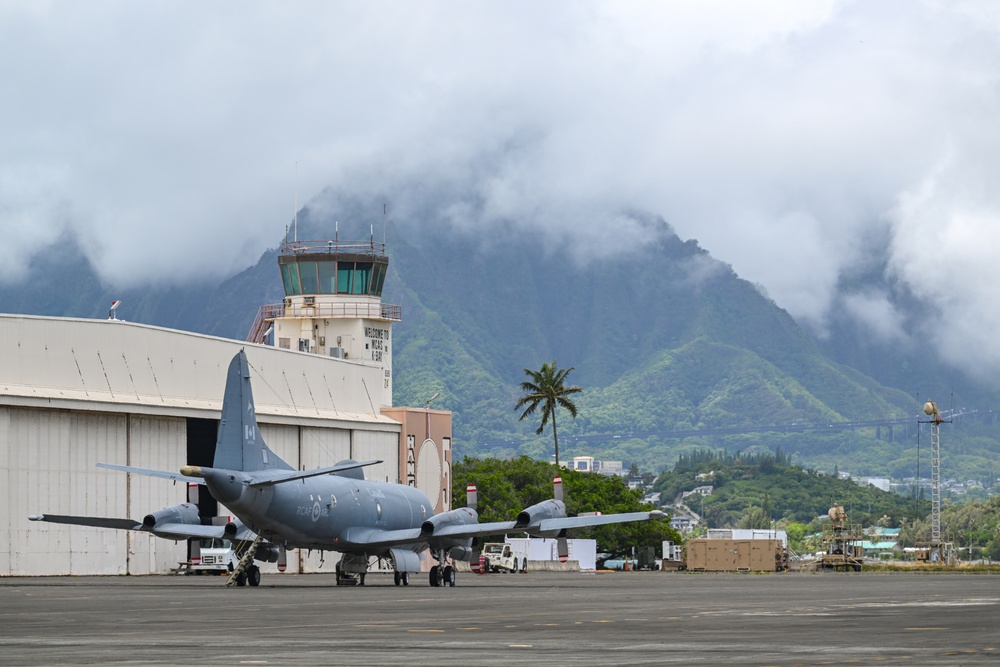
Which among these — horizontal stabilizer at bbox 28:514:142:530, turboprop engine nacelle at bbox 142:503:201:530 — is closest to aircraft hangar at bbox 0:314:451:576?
turboprop engine nacelle at bbox 142:503:201:530

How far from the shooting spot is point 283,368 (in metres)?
84.6

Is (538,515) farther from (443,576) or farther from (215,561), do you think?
(215,561)

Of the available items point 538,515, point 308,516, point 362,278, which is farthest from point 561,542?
point 362,278

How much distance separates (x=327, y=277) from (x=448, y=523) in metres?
73.6

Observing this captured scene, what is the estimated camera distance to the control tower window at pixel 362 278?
413ft

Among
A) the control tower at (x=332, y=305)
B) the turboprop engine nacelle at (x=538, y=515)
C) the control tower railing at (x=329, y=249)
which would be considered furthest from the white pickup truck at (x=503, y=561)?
the control tower railing at (x=329, y=249)

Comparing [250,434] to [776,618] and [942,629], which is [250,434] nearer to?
[776,618]

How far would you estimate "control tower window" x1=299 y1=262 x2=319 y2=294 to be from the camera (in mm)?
126188

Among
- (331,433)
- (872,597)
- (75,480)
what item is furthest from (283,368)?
(872,597)

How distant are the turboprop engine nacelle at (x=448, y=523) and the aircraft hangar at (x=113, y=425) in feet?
69.0

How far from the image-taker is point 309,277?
126750 millimetres

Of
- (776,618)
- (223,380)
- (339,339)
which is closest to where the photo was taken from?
(776,618)

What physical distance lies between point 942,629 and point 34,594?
87.7 ft

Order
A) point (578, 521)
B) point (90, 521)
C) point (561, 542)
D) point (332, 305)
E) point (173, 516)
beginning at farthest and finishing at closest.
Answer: point (332, 305) < point (173, 516) < point (561, 542) < point (578, 521) < point (90, 521)
